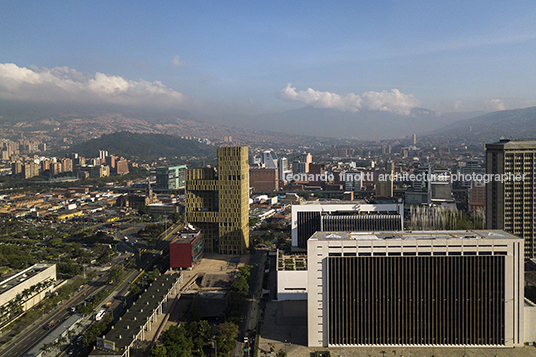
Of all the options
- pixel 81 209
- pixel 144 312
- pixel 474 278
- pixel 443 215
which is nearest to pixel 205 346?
pixel 144 312

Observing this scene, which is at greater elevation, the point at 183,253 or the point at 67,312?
the point at 183,253

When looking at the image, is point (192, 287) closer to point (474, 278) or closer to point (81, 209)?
point (474, 278)

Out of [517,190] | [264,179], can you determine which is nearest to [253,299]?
[517,190]

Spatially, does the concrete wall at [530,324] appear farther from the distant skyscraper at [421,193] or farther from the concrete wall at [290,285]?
the distant skyscraper at [421,193]

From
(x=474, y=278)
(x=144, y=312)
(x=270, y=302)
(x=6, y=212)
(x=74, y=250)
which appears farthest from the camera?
(x=6, y=212)

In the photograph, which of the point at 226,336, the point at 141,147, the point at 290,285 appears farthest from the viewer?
the point at 141,147

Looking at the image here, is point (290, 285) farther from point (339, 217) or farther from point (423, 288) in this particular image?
point (423, 288)
